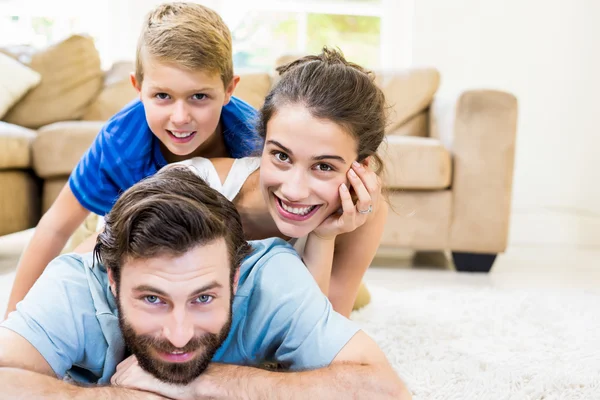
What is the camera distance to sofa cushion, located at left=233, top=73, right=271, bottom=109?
372 centimetres

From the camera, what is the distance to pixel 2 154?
2.92 metres

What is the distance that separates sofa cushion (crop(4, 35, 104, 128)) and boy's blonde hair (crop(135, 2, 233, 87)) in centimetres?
206

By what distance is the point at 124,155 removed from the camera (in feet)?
6.52

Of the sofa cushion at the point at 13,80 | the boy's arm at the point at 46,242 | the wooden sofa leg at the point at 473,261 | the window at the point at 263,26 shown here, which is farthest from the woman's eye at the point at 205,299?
the window at the point at 263,26

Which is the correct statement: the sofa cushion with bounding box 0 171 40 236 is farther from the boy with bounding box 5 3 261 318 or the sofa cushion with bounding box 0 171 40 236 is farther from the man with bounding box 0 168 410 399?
the man with bounding box 0 168 410 399

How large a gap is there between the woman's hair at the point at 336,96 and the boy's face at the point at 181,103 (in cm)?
17

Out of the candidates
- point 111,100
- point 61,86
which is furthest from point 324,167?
point 61,86

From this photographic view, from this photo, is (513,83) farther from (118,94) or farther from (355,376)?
(355,376)

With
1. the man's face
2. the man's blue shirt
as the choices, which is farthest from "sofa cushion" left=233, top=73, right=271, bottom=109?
the man's face

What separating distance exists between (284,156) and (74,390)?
2.36 ft

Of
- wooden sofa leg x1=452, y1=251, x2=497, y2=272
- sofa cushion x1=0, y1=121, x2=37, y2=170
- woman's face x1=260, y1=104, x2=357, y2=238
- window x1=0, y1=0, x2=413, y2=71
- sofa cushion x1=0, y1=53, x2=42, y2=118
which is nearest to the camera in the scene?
woman's face x1=260, y1=104, x2=357, y2=238

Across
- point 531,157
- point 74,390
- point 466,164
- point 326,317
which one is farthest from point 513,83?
point 74,390

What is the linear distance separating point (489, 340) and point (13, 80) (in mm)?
2871

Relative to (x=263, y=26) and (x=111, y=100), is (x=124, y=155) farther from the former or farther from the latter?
(x=263, y=26)
